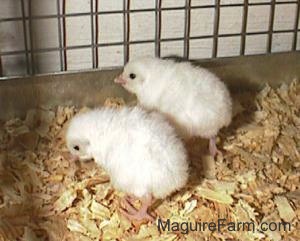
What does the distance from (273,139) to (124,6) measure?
0.73 meters

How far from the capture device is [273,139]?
2.36 m

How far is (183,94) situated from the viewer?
2.08 m

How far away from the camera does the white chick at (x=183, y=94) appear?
2.07m

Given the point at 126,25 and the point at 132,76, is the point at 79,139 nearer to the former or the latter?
the point at 132,76

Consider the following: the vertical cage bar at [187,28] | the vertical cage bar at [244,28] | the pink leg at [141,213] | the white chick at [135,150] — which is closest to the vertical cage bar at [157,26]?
the vertical cage bar at [187,28]


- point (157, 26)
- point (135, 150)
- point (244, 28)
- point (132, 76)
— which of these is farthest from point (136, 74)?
point (244, 28)

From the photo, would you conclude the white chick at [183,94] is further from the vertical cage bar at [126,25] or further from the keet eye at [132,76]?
the vertical cage bar at [126,25]

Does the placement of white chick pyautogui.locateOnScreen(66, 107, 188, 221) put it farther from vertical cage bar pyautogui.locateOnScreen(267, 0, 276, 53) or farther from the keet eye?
vertical cage bar pyautogui.locateOnScreen(267, 0, 276, 53)

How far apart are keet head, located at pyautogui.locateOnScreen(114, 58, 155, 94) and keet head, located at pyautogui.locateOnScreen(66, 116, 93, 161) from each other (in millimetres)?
319

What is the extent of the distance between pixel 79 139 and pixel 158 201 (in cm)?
32

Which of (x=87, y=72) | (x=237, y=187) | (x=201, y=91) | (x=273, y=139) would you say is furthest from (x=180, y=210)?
(x=87, y=72)

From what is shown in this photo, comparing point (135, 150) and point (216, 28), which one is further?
point (216, 28)

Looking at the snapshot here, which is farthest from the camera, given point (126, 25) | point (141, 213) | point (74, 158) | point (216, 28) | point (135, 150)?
point (216, 28)

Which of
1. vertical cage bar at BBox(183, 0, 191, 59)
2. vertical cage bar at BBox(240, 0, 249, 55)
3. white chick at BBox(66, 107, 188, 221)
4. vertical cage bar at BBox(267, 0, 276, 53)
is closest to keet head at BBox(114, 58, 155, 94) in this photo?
white chick at BBox(66, 107, 188, 221)
